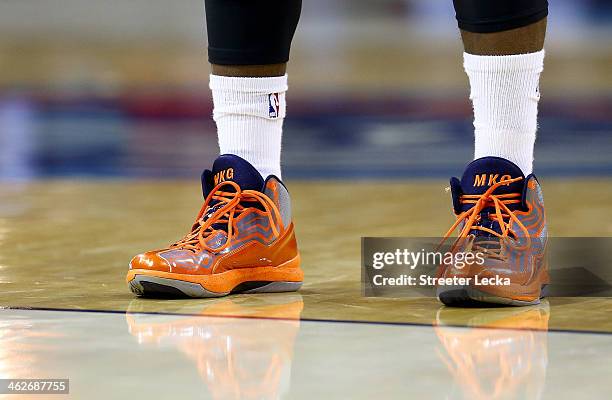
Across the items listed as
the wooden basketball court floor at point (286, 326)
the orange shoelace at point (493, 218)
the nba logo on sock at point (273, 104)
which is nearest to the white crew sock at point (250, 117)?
the nba logo on sock at point (273, 104)

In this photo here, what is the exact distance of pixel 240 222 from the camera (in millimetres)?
1548

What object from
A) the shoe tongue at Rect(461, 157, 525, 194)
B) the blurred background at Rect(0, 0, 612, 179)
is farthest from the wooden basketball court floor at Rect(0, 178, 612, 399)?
the blurred background at Rect(0, 0, 612, 179)

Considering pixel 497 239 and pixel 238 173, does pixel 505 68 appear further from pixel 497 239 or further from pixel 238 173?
pixel 238 173

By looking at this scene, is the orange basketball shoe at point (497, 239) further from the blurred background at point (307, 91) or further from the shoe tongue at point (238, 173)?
the blurred background at point (307, 91)

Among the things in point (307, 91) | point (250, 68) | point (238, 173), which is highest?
point (250, 68)

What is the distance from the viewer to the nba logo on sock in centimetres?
160

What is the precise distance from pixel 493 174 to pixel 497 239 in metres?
0.08

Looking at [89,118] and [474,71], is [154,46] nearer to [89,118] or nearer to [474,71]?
[89,118]

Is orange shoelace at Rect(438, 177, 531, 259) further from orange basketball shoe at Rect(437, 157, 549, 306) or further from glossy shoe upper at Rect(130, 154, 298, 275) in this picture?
glossy shoe upper at Rect(130, 154, 298, 275)

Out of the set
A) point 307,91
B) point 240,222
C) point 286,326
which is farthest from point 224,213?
point 307,91

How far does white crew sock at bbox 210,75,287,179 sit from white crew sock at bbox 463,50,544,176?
0.29 metres

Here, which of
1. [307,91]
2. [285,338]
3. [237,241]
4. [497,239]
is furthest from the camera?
[307,91]

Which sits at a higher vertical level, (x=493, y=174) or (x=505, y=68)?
(x=505, y=68)

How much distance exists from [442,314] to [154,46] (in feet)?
29.5
